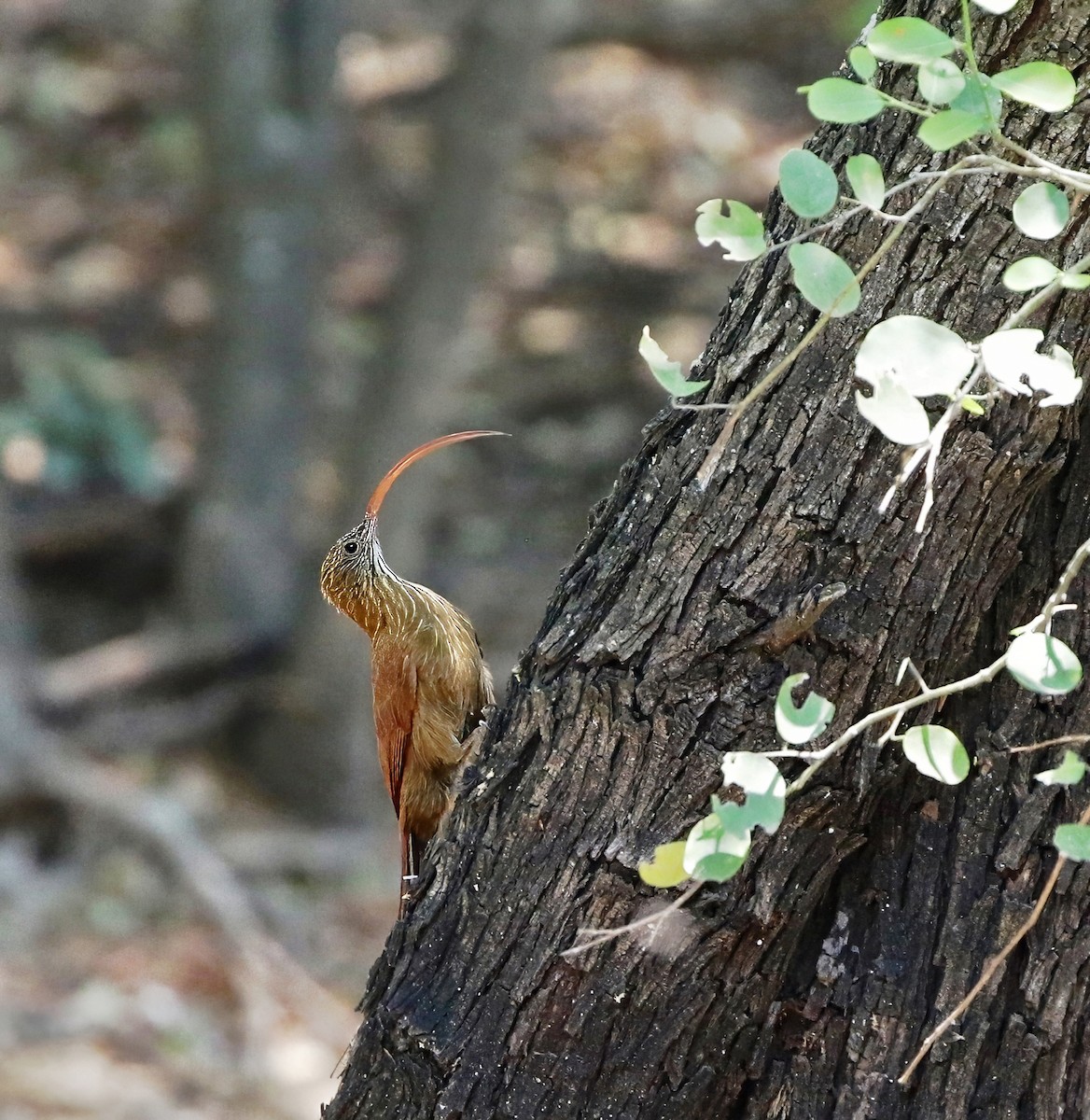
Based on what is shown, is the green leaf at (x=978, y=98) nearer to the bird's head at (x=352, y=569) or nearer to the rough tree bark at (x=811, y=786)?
the rough tree bark at (x=811, y=786)

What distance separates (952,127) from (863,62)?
0.12 meters

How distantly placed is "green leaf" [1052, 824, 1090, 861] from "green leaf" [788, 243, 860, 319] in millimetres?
520

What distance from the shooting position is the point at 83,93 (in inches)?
366

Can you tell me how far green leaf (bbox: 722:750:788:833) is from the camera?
1381mm

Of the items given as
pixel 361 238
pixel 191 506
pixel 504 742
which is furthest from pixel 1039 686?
pixel 361 238

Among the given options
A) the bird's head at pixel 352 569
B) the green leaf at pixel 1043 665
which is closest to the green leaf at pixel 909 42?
the green leaf at pixel 1043 665

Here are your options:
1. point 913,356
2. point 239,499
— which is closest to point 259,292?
point 239,499

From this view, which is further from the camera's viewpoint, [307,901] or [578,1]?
[578,1]

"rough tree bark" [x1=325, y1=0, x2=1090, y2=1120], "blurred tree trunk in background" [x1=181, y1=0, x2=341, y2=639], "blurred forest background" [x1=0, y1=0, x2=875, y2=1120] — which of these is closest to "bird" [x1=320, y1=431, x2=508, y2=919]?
"rough tree bark" [x1=325, y1=0, x2=1090, y2=1120]

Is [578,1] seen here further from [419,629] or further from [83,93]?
[419,629]

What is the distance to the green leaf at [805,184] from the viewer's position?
132 cm

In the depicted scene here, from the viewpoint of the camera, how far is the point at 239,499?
6.46m

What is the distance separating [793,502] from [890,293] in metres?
0.27

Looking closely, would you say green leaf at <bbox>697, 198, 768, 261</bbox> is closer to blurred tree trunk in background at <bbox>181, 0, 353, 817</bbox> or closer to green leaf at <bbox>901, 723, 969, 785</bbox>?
green leaf at <bbox>901, 723, 969, 785</bbox>
